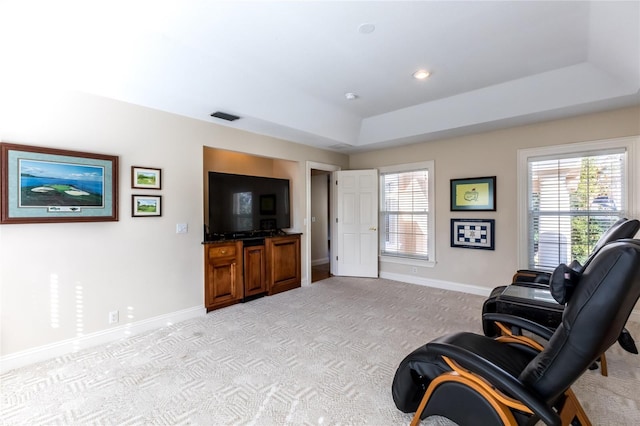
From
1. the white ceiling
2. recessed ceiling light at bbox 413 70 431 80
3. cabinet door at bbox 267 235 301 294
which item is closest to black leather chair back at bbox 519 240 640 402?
the white ceiling

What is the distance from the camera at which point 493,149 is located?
447 centimetres

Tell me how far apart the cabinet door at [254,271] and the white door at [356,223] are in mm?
1857

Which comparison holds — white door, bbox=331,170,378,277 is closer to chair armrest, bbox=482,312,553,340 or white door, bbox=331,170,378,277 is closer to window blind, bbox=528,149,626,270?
window blind, bbox=528,149,626,270

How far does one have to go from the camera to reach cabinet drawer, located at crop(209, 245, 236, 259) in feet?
13.0

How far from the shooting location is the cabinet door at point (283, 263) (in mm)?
4675

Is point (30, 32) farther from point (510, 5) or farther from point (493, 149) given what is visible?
point (493, 149)

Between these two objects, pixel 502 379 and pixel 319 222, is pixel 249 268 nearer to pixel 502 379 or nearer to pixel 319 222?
pixel 319 222

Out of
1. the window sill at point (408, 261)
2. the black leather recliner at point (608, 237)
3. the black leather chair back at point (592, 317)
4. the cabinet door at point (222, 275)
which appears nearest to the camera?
the black leather chair back at point (592, 317)

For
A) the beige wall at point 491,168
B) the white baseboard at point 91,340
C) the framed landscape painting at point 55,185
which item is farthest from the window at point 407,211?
the framed landscape painting at point 55,185

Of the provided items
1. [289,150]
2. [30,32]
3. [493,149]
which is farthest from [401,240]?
[30,32]

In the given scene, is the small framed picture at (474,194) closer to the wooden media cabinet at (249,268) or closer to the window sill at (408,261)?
the window sill at (408,261)

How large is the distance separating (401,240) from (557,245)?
2302mm

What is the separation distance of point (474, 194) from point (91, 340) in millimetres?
5279

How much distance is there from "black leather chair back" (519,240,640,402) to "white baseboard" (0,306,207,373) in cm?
355
